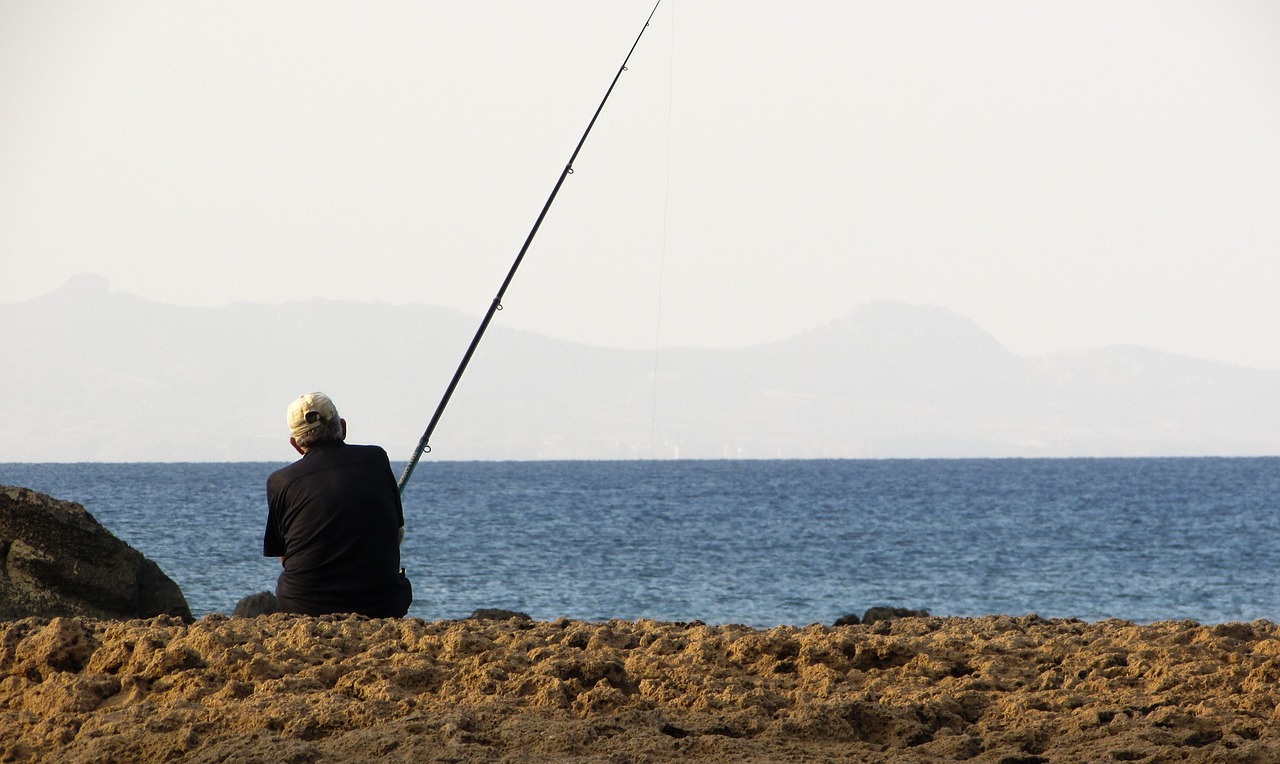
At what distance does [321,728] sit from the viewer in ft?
12.7

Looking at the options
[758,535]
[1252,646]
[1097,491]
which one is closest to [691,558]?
[758,535]

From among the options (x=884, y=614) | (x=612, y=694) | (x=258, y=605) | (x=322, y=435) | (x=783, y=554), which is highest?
(x=322, y=435)

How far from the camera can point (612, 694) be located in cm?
419

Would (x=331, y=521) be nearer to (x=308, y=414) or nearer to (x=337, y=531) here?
(x=337, y=531)

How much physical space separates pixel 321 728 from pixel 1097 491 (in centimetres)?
6200

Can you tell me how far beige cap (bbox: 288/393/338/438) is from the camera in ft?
17.3

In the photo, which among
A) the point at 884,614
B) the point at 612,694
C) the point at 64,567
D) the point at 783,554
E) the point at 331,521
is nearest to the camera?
the point at 612,694

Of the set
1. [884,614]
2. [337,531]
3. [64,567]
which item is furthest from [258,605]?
[884,614]

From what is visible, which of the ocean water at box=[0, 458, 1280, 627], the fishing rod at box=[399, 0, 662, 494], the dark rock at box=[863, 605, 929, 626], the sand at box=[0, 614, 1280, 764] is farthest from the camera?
the ocean water at box=[0, 458, 1280, 627]

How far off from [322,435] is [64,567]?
3237 millimetres

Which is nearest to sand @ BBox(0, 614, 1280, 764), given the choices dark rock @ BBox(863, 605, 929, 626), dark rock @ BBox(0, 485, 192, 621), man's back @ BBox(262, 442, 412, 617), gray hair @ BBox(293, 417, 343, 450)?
man's back @ BBox(262, 442, 412, 617)

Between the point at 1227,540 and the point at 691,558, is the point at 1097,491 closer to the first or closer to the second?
the point at 1227,540

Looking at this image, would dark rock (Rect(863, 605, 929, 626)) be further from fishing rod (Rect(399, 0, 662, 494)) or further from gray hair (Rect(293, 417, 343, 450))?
gray hair (Rect(293, 417, 343, 450))

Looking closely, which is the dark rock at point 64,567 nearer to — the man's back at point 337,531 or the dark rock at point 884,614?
the man's back at point 337,531
